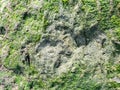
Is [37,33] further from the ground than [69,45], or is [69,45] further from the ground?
[37,33]

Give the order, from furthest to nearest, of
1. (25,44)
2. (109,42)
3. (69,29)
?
(25,44), (69,29), (109,42)

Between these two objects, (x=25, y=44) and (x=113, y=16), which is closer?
(x=113, y=16)

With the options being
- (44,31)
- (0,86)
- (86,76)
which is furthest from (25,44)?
(86,76)

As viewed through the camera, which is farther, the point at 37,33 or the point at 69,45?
the point at 37,33

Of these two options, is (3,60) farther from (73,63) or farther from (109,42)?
(109,42)
